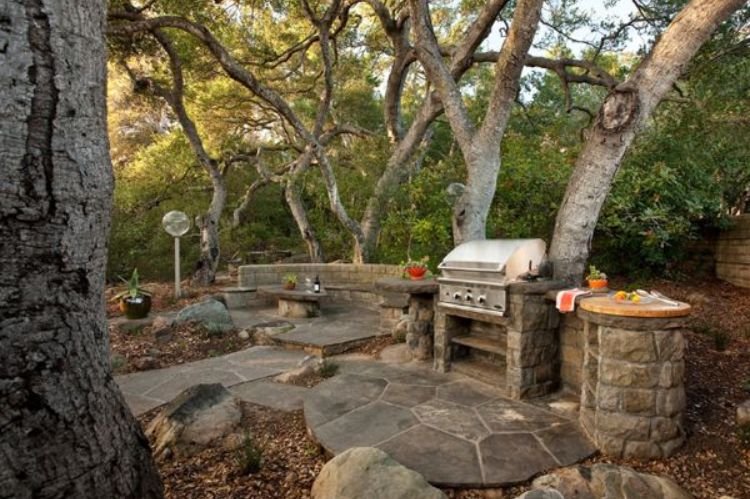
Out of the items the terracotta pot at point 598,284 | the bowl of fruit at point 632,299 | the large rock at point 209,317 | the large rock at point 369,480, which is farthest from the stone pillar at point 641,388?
the large rock at point 209,317

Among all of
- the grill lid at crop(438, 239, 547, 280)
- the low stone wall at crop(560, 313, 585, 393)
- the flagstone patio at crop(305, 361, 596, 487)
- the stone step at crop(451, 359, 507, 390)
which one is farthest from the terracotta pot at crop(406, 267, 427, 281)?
the low stone wall at crop(560, 313, 585, 393)

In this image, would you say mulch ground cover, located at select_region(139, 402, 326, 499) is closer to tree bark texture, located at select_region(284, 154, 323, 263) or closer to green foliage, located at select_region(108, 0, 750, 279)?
green foliage, located at select_region(108, 0, 750, 279)

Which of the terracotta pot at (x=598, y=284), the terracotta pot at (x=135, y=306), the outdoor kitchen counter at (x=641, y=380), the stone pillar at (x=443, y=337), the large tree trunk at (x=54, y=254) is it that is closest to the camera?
the large tree trunk at (x=54, y=254)

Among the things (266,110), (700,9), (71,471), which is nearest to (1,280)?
(71,471)

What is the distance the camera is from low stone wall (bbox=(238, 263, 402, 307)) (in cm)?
778

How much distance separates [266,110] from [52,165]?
9854 millimetres

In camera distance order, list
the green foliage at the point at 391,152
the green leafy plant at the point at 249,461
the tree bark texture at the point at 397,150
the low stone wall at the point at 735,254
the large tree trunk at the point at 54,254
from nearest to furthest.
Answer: the large tree trunk at the point at 54,254
the green leafy plant at the point at 249,461
the green foliage at the point at 391,152
the low stone wall at the point at 735,254
the tree bark texture at the point at 397,150

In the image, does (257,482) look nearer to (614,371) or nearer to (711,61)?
(614,371)

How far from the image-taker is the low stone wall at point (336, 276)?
7.78m

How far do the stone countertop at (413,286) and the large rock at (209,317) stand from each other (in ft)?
8.95

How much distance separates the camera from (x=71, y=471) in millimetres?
1474

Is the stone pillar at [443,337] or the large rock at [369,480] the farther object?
the stone pillar at [443,337]

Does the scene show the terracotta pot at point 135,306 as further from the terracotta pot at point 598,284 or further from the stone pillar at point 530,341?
the terracotta pot at point 598,284

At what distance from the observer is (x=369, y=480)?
207cm
